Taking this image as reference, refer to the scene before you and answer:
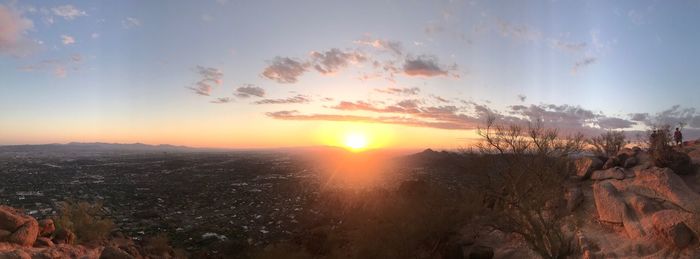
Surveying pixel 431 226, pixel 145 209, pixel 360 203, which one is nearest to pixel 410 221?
pixel 431 226

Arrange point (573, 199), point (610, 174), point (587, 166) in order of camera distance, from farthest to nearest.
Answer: point (587, 166), point (610, 174), point (573, 199)

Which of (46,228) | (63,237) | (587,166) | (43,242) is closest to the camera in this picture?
(43,242)

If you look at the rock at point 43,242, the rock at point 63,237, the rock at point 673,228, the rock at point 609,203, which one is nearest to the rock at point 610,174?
the rock at point 609,203

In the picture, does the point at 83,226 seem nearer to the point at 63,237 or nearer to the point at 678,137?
the point at 63,237

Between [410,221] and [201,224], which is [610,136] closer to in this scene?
[410,221]

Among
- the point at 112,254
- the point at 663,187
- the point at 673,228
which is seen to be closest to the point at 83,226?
the point at 112,254

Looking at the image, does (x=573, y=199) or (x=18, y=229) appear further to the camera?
(x=573, y=199)
